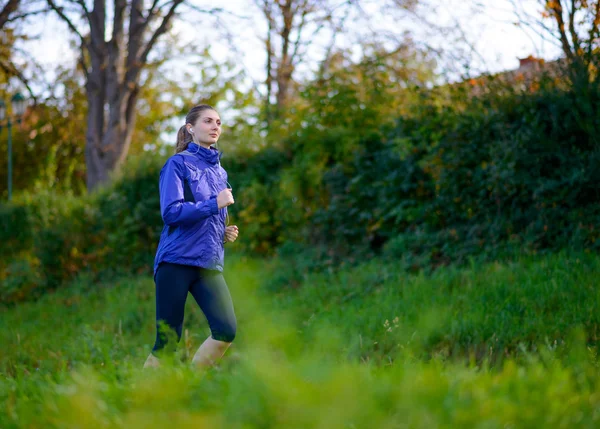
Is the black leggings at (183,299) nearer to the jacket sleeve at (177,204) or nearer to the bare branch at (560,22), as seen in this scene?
the jacket sleeve at (177,204)

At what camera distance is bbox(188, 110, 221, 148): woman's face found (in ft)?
16.2

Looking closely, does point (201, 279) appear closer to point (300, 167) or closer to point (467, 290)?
point (467, 290)

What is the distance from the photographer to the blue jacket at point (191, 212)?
4.63 metres

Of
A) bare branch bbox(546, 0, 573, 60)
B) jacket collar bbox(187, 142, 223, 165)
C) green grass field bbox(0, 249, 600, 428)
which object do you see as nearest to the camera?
green grass field bbox(0, 249, 600, 428)

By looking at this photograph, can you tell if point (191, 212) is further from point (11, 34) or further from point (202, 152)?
point (11, 34)

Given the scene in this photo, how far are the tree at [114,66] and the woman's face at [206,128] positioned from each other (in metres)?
12.7

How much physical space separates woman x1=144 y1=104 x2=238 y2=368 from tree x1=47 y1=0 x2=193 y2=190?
13.0 meters

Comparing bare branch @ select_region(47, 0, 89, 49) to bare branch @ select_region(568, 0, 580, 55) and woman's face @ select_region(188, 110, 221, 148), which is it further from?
woman's face @ select_region(188, 110, 221, 148)

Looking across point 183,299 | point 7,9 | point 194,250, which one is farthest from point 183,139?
point 7,9

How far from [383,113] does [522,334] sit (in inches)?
247

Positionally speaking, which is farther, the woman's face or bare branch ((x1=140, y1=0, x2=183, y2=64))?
bare branch ((x1=140, y1=0, x2=183, y2=64))

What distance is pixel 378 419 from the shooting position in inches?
102

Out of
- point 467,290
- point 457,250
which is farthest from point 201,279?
point 457,250

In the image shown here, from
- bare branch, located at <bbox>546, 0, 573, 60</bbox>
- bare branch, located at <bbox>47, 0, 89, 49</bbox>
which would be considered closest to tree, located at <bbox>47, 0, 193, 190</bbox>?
bare branch, located at <bbox>47, 0, 89, 49</bbox>
